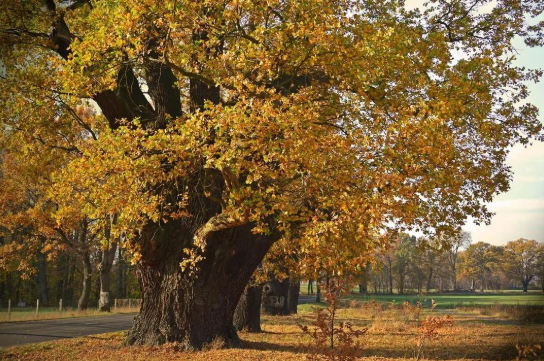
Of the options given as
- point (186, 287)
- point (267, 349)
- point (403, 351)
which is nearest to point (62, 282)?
point (186, 287)

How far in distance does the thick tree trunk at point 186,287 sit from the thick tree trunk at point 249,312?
5.02 metres

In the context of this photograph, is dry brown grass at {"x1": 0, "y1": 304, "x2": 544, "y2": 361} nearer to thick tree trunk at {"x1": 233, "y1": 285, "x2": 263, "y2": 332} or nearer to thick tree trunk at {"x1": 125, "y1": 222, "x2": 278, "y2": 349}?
thick tree trunk at {"x1": 125, "y1": 222, "x2": 278, "y2": 349}

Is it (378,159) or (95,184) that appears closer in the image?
(378,159)

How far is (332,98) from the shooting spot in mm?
9859

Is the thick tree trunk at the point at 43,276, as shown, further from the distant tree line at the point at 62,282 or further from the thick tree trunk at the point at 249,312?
the thick tree trunk at the point at 249,312

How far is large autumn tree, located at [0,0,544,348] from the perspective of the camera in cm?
800

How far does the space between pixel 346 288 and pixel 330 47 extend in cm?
448

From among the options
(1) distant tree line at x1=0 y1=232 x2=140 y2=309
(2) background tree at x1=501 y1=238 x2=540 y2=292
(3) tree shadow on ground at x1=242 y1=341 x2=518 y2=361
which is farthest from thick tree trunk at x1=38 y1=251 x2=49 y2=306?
(2) background tree at x1=501 y1=238 x2=540 y2=292

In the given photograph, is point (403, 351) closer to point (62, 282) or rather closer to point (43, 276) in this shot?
point (43, 276)

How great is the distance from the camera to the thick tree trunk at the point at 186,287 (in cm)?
1203

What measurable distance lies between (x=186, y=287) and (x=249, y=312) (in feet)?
21.0

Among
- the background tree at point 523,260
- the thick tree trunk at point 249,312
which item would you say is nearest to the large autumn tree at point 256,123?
the background tree at point 523,260

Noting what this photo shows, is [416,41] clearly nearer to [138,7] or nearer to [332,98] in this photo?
[332,98]

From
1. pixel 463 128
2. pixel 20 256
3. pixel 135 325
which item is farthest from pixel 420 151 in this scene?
pixel 20 256
